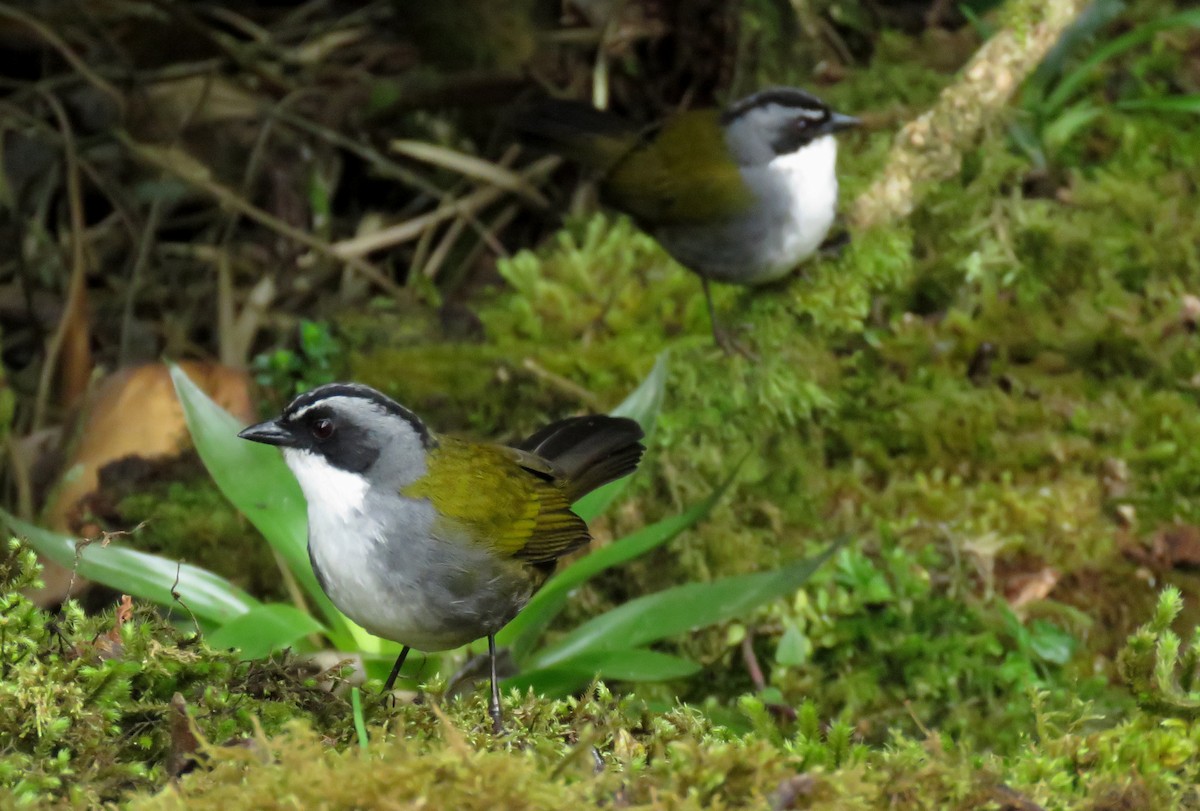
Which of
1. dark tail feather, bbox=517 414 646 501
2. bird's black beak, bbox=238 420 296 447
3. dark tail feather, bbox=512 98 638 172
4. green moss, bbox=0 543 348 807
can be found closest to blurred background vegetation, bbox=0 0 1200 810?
green moss, bbox=0 543 348 807

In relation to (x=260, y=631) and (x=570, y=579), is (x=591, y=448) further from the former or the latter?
(x=260, y=631)

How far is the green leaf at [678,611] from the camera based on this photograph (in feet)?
11.8

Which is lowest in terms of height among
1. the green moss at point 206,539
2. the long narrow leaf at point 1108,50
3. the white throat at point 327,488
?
the green moss at point 206,539

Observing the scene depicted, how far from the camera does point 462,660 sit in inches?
154

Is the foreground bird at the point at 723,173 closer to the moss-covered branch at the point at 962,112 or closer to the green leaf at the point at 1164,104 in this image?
the moss-covered branch at the point at 962,112

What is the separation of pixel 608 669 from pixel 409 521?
36.8 inches

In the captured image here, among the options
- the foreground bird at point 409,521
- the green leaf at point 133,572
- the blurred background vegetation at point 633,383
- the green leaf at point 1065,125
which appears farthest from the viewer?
the green leaf at point 1065,125

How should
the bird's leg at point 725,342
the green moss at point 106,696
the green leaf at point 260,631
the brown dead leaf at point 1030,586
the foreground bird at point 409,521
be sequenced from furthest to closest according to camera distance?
the bird's leg at point 725,342
the brown dead leaf at point 1030,586
the green leaf at point 260,631
the foreground bird at point 409,521
the green moss at point 106,696

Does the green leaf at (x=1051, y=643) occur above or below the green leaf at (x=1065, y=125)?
below

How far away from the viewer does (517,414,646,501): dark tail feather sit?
3574mm

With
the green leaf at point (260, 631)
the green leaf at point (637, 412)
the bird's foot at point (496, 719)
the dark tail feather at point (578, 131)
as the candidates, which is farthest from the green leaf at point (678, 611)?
the dark tail feather at point (578, 131)

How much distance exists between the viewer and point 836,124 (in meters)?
4.96

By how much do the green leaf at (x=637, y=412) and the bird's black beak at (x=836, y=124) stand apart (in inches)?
54.9

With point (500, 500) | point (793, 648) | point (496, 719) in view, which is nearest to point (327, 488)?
point (500, 500)
